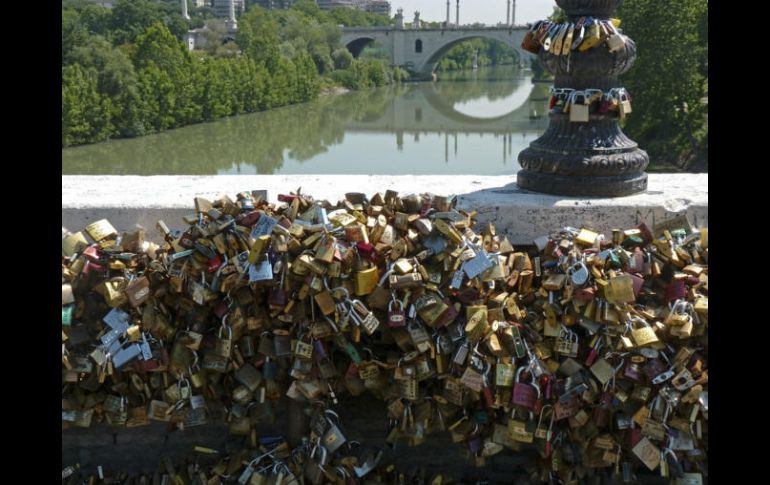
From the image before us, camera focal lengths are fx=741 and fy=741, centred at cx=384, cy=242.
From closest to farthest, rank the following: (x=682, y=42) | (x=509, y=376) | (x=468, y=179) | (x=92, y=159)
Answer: (x=509, y=376), (x=468, y=179), (x=682, y=42), (x=92, y=159)

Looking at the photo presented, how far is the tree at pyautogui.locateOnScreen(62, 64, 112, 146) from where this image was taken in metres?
23.7

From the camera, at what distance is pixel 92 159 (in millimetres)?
22875

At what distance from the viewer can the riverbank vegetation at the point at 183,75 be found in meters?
25.1

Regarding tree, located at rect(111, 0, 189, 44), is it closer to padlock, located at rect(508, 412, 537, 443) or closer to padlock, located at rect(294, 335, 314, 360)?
padlock, located at rect(294, 335, 314, 360)

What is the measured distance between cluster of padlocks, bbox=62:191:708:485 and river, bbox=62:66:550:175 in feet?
52.2

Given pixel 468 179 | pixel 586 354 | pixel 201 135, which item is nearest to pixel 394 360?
pixel 586 354

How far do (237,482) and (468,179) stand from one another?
1446mm

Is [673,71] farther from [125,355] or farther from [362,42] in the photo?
[362,42]

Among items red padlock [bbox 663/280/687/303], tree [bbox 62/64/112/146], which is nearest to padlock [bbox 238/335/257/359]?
red padlock [bbox 663/280/687/303]

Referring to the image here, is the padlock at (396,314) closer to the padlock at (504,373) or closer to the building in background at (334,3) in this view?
the padlock at (504,373)

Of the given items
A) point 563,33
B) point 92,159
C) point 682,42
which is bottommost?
point 92,159

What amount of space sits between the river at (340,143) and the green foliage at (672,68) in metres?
3.63

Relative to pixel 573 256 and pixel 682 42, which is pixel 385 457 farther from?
pixel 682 42

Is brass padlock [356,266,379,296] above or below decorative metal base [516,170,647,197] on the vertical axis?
below
